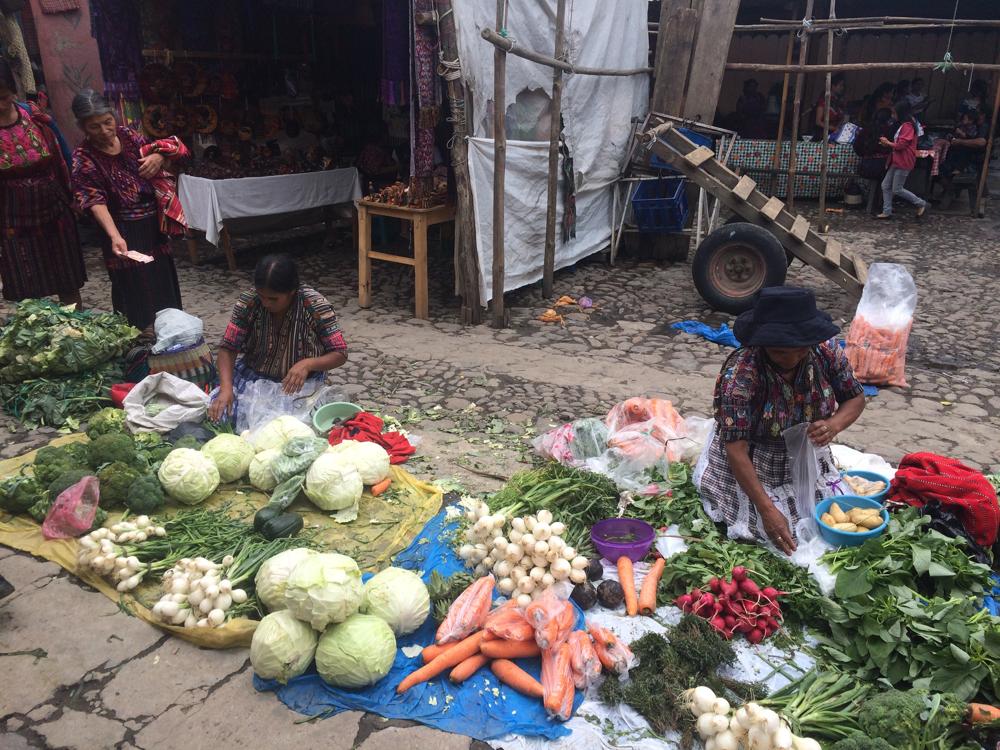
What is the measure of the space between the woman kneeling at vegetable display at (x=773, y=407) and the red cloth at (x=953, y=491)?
13.2 inches

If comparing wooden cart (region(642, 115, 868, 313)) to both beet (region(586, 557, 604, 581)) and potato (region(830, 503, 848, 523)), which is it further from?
beet (region(586, 557, 604, 581))

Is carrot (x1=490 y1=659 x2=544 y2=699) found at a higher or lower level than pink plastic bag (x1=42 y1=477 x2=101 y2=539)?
lower

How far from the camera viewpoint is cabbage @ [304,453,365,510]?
362 centimetres

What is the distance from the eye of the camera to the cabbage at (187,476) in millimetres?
3652

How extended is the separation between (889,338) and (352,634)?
451 cm

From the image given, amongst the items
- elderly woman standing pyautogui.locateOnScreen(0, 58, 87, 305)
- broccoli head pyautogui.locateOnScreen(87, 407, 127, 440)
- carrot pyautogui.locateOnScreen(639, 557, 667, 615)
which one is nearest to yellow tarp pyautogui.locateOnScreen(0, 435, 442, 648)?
broccoli head pyautogui.locateOnScreen(87, 407, 127, 440)

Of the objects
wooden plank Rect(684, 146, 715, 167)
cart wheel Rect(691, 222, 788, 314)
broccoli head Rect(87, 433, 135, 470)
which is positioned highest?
wooden plank Rect(684, 146, 715, 167)

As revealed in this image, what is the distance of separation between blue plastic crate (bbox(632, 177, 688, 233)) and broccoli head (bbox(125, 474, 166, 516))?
21.5 feet

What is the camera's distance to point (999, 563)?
10.2 feet

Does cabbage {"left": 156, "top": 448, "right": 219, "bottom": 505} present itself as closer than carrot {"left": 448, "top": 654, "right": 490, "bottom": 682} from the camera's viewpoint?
No

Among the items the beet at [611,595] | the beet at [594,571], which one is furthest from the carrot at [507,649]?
the beet at [594,571]

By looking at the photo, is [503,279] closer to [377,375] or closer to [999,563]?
[377,375]

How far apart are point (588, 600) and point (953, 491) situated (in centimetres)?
167

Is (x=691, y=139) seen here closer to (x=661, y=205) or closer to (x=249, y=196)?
(x=661, y=205)
